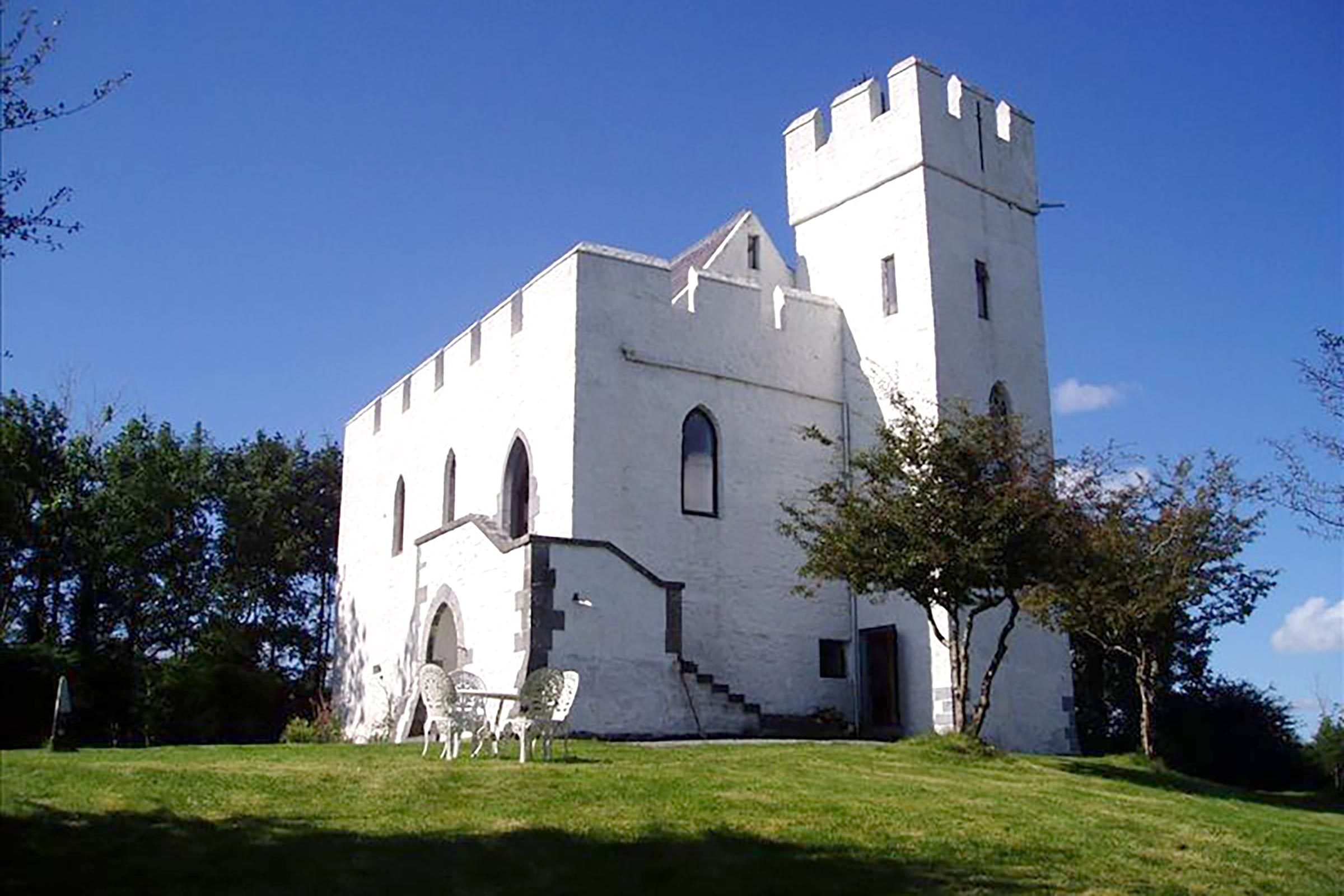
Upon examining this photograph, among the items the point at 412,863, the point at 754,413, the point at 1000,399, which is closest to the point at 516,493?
the point at 754,413

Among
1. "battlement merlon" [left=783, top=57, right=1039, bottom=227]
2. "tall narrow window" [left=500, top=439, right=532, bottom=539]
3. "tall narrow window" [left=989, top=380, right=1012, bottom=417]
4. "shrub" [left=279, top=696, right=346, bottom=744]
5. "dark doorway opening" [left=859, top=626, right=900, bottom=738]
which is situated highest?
"battlement merlon" [left=783, top=57, right=1039, bottom=227]

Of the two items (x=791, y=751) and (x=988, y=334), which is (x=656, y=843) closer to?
(x=791, y=751)

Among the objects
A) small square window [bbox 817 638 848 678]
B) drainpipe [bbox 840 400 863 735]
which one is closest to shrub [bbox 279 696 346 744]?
small square window [bbox 817 638 848 678]

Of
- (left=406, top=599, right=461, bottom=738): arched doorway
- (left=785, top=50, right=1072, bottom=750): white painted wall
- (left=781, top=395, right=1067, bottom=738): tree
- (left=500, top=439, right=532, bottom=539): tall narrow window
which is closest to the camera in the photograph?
(left=781, top=395, right=1067, bottom=738): tree

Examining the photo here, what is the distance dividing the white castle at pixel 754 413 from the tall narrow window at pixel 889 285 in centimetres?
4

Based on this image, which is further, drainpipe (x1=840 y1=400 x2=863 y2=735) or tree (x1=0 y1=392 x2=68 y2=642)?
tree (x1=0 y1=392 x2=68 y2=642)

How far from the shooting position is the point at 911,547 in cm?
1803

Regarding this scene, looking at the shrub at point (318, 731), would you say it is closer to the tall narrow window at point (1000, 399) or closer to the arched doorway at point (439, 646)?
the arched doorway at point (439, 646)

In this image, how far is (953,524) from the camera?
703 inches

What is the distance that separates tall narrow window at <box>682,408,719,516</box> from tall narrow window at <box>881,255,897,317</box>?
3.91m

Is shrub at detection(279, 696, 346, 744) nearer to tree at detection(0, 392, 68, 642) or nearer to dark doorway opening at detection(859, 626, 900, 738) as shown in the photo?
tree at detection(0, 392, 68, 642)

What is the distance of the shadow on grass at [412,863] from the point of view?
8578 millimetres

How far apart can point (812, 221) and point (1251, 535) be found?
32.9 feet

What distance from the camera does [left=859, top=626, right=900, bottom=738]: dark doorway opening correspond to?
2356cm
